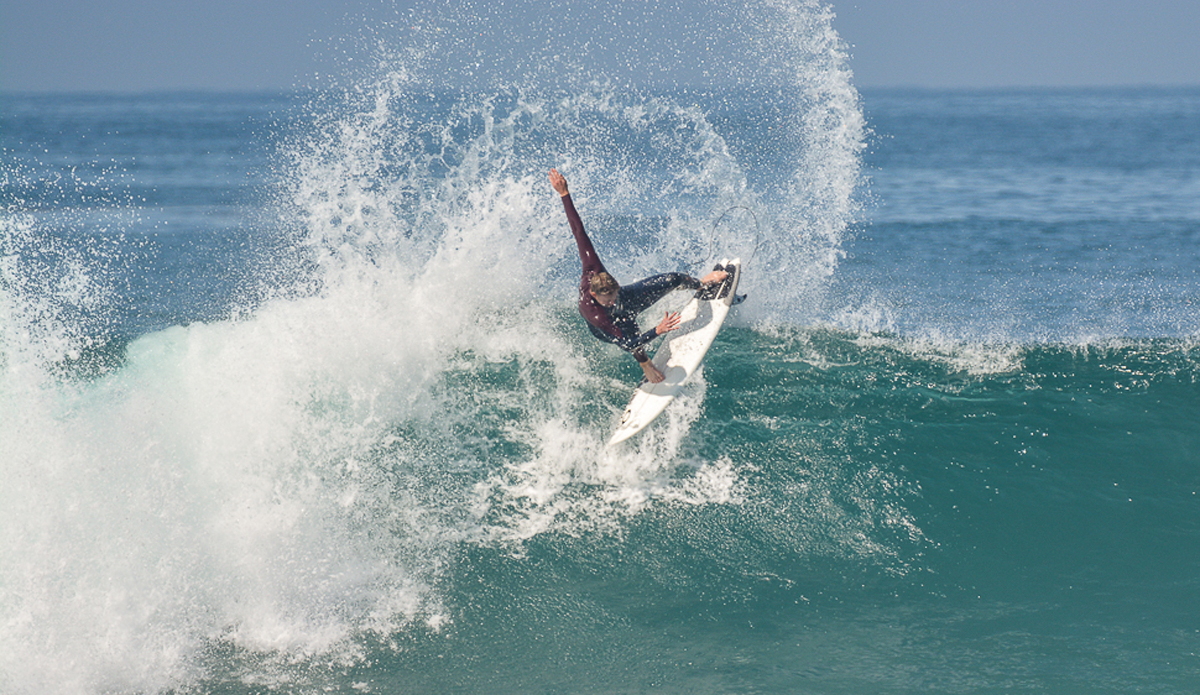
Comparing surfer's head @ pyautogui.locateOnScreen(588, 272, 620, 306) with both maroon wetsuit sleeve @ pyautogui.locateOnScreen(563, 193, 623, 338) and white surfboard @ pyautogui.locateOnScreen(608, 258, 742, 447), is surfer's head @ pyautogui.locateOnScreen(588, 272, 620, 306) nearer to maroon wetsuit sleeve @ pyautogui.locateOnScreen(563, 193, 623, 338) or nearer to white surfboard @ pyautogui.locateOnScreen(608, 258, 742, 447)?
maroon wetsuit sleeve @ pyautogui.locateOnScreen(563, 193, 623, 338)

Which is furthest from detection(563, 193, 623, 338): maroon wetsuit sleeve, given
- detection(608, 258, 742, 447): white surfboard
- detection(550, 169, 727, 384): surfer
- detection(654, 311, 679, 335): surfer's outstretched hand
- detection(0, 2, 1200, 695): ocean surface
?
detection(0, 2, 1200, 695): ocean surface

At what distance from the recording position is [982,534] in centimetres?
751

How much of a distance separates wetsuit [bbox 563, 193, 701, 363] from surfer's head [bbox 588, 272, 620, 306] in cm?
7

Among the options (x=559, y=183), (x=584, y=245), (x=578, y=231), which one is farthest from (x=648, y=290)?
(x=559, y=183)

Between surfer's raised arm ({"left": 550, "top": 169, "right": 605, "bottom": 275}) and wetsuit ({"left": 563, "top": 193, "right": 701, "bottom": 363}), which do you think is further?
wetsuit ({"left": 563, "top": 193, "right": 701, "bottom": 363})

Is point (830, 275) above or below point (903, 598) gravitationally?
above

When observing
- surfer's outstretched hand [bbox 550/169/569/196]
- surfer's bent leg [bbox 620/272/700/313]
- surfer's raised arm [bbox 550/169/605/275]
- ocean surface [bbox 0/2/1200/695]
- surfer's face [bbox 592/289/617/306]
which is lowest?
ocean surface [bbox 0/2/1200/695]

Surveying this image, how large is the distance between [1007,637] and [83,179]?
101 ft

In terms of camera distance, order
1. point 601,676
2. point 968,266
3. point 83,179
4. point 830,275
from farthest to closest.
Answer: point 83,179, point 968,266, point 830,275, point 601,676

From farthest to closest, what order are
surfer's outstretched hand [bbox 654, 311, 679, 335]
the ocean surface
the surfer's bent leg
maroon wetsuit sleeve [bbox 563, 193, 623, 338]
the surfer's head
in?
the surfer's bent leg < surfer's outstretched hand [bbox 654, 311, 679, 335] < maroon wetsuit sleeve [bbox 563, 193, 623, 338] < the surfer's head < the ocean surface

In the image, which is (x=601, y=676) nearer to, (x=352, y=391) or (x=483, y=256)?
(x=352, y=391)

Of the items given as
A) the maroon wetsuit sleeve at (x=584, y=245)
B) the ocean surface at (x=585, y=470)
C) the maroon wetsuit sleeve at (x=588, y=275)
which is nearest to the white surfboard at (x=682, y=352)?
the ocean surface at (x=585, y=470)

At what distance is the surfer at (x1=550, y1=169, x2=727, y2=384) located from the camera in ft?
22.6

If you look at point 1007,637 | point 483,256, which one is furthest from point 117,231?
point 1007,637
